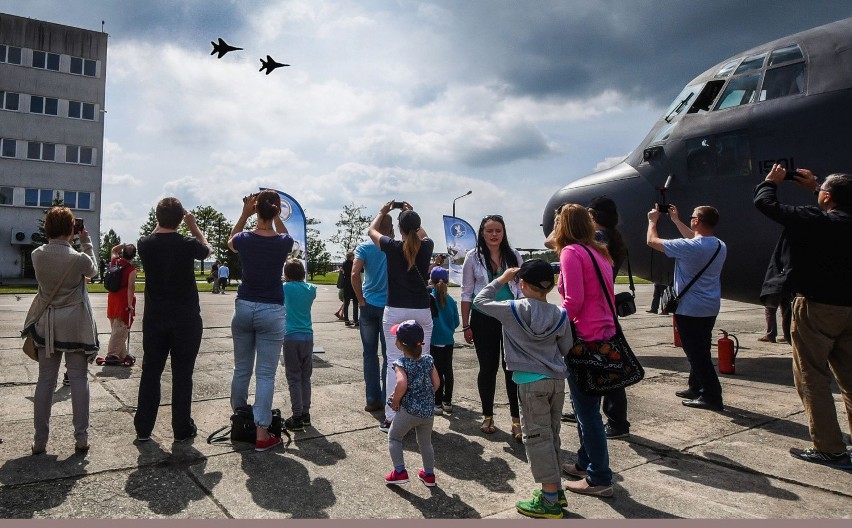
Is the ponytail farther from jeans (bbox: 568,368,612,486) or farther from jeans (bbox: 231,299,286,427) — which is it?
jeans (bbox: 568,368,612,486)

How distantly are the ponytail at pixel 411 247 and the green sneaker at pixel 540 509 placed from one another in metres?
2.21

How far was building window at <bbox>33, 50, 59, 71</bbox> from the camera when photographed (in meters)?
39.6

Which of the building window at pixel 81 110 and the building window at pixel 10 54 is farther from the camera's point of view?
the building window at pixel 81 110

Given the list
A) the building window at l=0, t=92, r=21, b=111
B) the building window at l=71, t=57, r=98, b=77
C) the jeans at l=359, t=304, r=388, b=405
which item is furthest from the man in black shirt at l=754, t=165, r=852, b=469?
the building window at l=71, t=57, r=98, b=77

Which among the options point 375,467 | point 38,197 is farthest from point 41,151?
point 375,467

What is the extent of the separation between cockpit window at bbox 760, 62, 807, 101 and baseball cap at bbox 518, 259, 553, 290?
522cm

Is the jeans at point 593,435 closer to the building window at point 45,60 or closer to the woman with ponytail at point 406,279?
the woman with ponytail at point 406,279

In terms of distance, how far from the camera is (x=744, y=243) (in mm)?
6742

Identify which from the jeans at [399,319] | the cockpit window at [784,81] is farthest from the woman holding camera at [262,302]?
the cockpit window at [784,81]

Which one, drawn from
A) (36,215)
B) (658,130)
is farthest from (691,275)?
(36,215)

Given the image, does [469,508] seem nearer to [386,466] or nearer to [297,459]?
[386,466]

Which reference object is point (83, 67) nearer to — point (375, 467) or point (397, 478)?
point (375, 467)

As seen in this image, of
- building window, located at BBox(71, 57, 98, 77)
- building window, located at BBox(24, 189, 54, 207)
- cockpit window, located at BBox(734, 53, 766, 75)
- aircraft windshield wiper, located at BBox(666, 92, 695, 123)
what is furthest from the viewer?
building window, located at BBox(71, 57, 98, 77)

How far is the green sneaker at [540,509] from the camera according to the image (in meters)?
3.08
